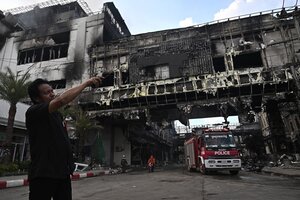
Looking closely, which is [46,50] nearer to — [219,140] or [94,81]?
[219,140]

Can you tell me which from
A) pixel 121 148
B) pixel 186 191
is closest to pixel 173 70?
pixel 121 148

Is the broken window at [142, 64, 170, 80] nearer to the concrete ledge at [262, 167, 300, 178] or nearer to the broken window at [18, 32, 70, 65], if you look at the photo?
the broken window at [18, 32, 70, 65]

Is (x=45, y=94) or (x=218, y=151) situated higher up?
(x=218, y=151)

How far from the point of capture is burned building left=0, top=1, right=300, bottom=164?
87.4 feet

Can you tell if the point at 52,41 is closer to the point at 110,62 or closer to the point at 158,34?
the point at 110,62

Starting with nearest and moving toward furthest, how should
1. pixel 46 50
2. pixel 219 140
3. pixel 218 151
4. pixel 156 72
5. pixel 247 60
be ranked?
pixel 218 151 < pixel 219 140 < pixel 156 72 < pixel 247 60 < pixel 46 50

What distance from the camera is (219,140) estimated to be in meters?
15.5

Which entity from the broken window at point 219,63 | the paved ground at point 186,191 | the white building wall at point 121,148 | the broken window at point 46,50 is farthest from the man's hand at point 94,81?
the broken window at point 46,50

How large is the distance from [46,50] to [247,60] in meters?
28.3

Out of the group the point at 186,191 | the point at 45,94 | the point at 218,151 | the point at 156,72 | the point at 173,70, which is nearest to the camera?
the point at 45,94

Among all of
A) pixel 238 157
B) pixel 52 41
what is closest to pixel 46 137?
pixel 238 157

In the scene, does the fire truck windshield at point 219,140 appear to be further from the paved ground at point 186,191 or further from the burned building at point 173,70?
the burned building at point 173,70

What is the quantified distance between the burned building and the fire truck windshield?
10055mm

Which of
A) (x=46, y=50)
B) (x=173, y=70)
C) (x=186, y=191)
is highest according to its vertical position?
(x=46, y=50)
